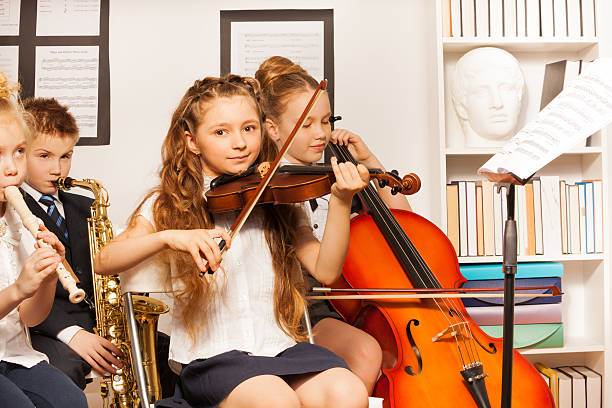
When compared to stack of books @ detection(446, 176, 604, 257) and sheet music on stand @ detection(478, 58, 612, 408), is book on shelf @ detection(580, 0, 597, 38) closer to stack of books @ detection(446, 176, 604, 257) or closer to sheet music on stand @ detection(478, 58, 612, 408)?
stack of books @ detection(446, 176, 604, 257)

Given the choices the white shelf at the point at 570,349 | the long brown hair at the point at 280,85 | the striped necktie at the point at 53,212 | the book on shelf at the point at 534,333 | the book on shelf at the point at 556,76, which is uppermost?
the book on shelf at the point at 556,76

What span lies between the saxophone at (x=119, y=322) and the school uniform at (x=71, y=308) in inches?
2.1

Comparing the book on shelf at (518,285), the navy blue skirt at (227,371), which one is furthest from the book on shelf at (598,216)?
the navy blue skirt at (227,371)

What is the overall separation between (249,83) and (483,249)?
1198 mm

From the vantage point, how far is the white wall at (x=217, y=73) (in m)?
2.56

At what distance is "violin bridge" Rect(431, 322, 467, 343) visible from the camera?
1.52 m

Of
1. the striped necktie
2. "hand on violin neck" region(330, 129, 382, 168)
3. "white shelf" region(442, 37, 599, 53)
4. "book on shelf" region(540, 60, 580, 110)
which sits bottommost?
the striped necktie

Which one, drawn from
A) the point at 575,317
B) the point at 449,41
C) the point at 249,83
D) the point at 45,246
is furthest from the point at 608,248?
the point at 45,246

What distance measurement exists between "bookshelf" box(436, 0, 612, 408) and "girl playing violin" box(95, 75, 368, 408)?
971mm

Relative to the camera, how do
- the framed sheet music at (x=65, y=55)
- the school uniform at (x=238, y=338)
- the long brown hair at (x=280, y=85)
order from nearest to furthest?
the school uniform at (x=238, y=338)
the long brown hair at (x=280, y=85)
the framed sheet music at (x=65, y=55)

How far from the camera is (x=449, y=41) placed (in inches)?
94.3

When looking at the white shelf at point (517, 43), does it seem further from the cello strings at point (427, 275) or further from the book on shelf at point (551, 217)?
the cello strings at point (427, 275)

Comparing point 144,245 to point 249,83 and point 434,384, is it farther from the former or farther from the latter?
point 434,384

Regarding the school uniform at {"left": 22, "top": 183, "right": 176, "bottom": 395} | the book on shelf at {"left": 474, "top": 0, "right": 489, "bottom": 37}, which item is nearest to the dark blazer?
the school uniform at {"left": 22, "top": 183, "right": 176, "bottom": 395}
